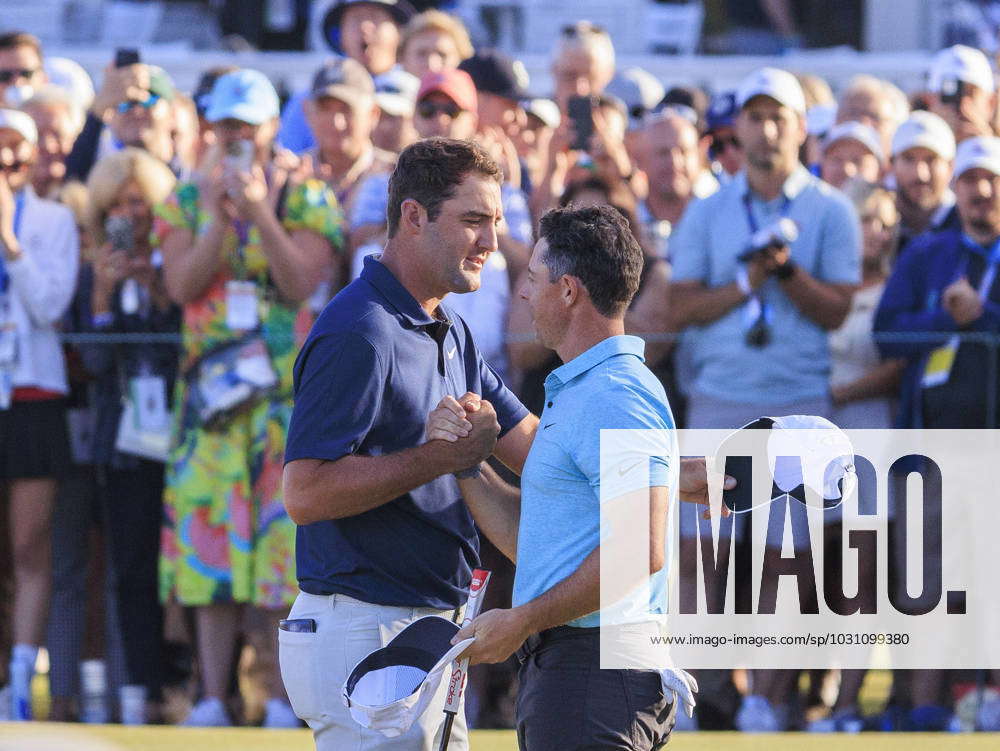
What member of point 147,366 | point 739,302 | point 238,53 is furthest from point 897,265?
point 238,53

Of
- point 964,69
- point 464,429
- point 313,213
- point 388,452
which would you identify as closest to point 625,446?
point 464,429

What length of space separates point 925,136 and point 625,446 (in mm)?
4505

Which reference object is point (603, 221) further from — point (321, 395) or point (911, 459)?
point (911, 459)

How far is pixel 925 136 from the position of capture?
25.7 ft

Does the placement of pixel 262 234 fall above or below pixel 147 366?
above

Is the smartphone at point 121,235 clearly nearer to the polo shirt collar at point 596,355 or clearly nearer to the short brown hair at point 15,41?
the short brown hair at point 15,41

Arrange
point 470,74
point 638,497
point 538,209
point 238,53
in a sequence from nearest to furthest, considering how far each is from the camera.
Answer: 1. point 638,497
2. point 538,209
3. point 470,74
4. point 238,53

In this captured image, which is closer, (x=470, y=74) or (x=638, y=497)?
(x=638, y=497)

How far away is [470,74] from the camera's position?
8.37 m

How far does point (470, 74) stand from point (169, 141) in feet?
4.85

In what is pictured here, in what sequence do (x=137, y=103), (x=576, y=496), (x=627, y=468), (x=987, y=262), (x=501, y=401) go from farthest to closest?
(x=137, y=103), (x=987, y=262), (x=501, y=401), (x=576, y=496), (x=627, y=468)

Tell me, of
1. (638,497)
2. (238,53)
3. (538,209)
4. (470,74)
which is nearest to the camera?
(638,497)

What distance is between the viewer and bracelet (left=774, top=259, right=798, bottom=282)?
275 inches

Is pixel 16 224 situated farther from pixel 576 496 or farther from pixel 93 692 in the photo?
pixel 576 496
